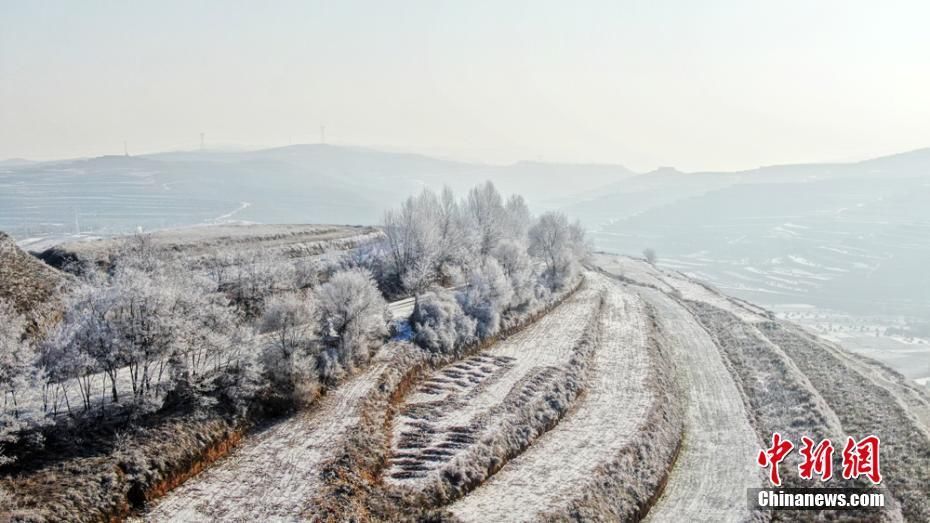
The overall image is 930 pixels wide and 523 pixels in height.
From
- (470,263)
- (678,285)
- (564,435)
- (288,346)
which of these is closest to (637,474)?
(564,435)

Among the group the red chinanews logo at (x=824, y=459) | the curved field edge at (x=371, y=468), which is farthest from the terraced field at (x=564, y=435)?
the red chinanews logo at (x=824, y=459)

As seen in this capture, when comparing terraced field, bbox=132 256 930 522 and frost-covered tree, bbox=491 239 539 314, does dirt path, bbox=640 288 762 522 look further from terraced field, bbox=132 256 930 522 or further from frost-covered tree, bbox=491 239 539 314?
frost-covered tree, bbox=491 239 539 314

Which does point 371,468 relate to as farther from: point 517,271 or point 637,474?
point 517,271

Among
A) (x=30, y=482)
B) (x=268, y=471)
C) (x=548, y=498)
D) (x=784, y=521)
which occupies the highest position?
(x=30, y=482)

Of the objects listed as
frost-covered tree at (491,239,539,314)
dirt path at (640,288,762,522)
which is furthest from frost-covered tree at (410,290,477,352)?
dirt path at (640,288,762,522)

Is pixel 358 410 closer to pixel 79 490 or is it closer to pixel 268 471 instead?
pixel 268 471

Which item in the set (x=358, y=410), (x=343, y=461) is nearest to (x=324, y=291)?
(x=358, y=410)

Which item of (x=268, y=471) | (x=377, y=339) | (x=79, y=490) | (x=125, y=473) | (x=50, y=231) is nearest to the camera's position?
(x=79, y=490)
